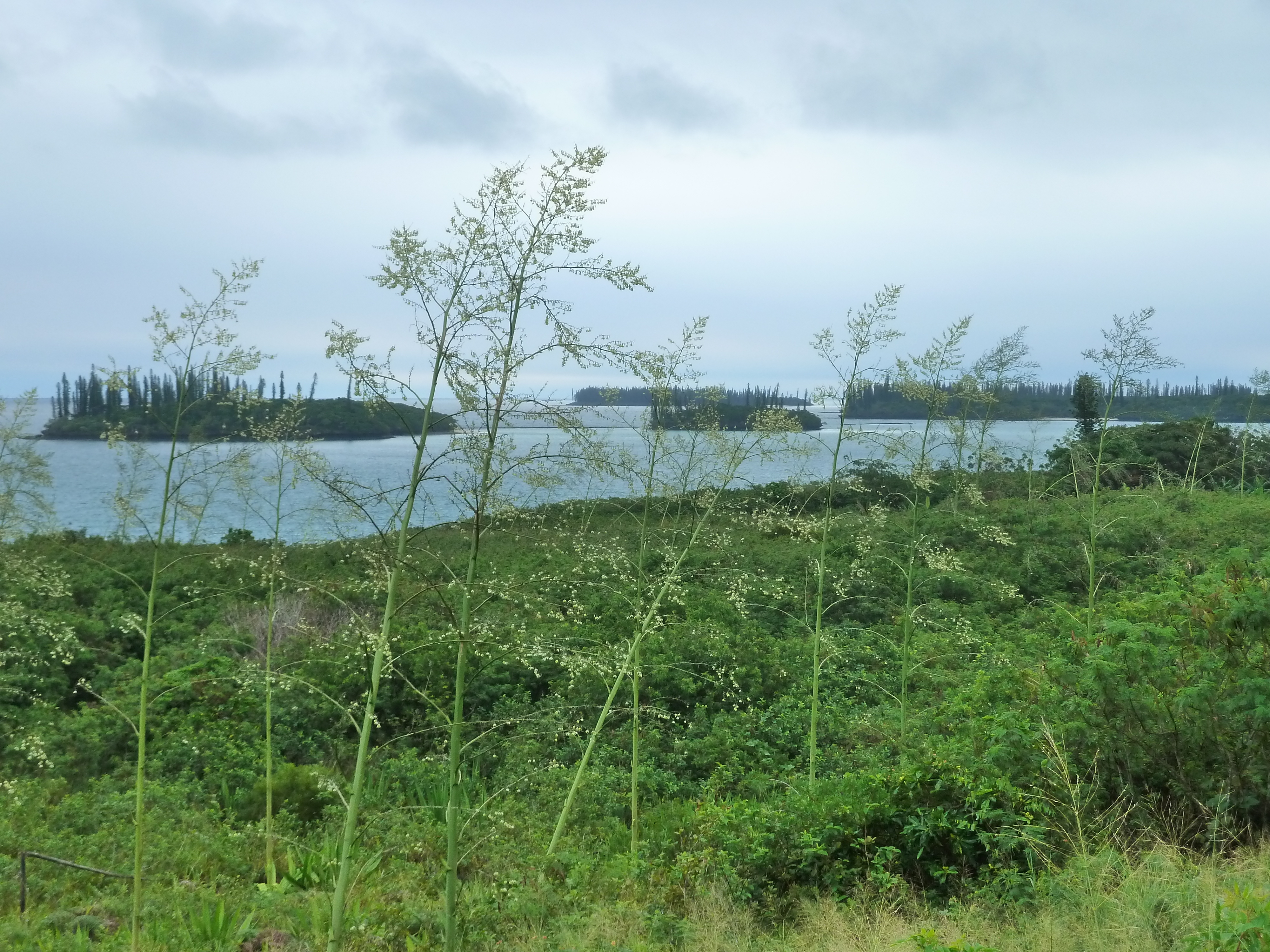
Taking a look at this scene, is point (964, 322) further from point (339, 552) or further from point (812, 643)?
point (339, 552)

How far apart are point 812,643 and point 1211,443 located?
20.5 meters

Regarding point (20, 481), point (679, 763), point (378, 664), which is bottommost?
point (679, 763)

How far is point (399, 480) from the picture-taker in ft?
14.6

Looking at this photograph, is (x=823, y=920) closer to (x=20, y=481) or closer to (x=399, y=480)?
(x=399, y=480)

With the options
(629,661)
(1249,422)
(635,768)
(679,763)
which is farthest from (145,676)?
(1249,422)

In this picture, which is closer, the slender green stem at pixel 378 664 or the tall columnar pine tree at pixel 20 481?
the slender green stem at pixel 378 664

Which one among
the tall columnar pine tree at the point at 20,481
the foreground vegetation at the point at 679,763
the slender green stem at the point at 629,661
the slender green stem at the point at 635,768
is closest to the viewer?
the foreground vegetation at the point at 679,763

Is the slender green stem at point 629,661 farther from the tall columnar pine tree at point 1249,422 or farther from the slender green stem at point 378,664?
the tall columnar pine tree at point 1249,422

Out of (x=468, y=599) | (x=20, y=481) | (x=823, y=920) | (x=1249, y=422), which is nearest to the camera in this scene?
(x=468, y=599)

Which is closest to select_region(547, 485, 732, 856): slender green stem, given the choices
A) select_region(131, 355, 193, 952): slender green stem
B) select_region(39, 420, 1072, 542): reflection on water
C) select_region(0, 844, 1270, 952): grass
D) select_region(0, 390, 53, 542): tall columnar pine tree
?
select_region(39, 420, 1072, 542): reflection on water

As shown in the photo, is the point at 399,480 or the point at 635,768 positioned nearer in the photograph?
the point at 399,480

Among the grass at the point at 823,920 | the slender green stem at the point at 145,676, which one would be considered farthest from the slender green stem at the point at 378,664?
the slender green stem at the point at 145,676

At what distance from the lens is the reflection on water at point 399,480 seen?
3869 mm

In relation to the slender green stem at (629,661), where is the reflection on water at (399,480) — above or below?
above
